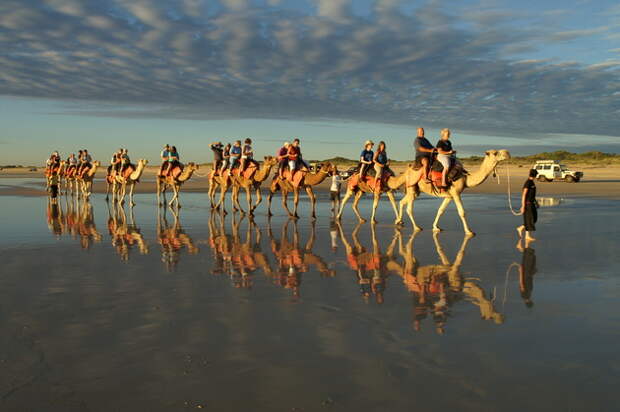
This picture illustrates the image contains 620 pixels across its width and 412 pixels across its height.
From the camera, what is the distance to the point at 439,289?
9570 millimetres

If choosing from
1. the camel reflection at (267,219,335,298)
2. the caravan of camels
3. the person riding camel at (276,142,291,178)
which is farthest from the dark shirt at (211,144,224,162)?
the camel reflection at (267,219,335,298)

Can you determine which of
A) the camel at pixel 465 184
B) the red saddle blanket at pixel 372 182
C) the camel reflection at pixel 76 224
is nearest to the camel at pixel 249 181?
the red saddle blanket at pixel 372 182

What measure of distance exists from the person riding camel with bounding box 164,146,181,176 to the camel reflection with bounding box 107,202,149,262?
15.1 feet

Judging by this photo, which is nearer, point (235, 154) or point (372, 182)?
point (372, 182)

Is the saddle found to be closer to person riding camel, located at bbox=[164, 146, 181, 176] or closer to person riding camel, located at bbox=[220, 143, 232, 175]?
person riding camel, located at bbox=[220, 143, 232, 175]

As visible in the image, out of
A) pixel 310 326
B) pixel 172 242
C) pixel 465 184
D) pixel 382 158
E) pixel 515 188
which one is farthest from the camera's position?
pixel 515 188

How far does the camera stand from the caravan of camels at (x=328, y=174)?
1802cm

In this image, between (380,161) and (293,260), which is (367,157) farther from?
(293,260)

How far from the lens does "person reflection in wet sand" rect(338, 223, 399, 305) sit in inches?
377

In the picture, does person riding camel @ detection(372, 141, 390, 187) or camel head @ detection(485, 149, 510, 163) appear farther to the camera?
person riding camel @ detection(372, 141, 390, 187)

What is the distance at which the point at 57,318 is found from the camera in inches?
312

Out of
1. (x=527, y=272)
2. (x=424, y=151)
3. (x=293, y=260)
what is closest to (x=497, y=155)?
(x=424, y=151)

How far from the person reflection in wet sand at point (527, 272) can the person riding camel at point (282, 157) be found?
10811 mm

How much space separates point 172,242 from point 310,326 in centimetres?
905
